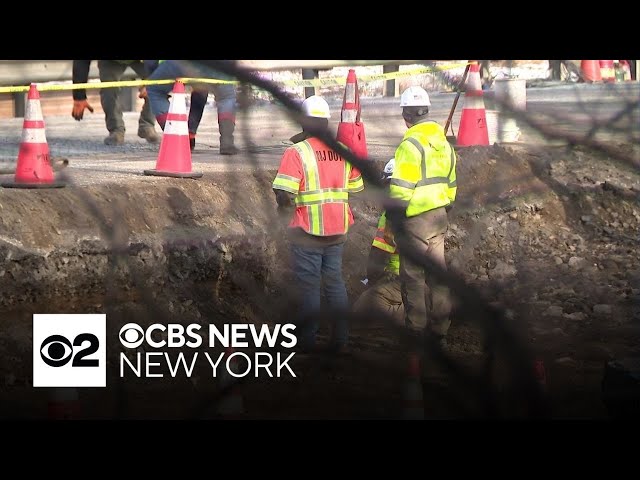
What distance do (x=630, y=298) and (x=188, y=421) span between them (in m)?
3.10

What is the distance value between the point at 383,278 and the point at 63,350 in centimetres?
204

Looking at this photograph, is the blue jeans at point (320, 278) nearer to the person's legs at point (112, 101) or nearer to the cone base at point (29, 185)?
the cone base at point (29, 185)

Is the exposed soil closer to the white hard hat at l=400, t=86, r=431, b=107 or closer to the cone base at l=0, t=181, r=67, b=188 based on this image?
the cone base at l=0, t=181, r=67, b=188

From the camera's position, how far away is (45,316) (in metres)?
5.38

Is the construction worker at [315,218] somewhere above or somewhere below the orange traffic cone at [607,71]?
below

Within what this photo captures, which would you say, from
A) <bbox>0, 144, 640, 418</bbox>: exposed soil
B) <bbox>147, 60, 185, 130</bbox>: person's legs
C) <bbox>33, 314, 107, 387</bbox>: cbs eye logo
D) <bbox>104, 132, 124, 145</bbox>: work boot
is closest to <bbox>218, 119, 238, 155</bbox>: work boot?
<bbox>147, 60, 185, 130</bbox>: person's legs

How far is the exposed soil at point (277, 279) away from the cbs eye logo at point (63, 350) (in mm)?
133

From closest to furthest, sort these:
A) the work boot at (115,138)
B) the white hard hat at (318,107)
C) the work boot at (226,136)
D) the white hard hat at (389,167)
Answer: the white hard hat at (318,107) < the white hard hat at (389,167) < the work boot at (226,136) < the work boot at (115,138)

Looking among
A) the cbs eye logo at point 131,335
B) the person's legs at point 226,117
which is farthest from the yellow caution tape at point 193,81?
the cbs eye logo at point 131,335

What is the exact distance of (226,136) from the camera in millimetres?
8039

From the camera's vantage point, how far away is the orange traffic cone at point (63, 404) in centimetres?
479

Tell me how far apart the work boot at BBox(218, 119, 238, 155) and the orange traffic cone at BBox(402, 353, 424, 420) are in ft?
10.4

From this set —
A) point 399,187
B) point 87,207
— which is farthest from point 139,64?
point 399,187

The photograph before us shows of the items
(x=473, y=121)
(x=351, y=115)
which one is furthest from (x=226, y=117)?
(x=473, y=121)
